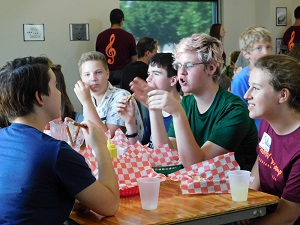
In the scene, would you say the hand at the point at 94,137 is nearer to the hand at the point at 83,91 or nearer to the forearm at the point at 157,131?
the forearm at the point at 157,131

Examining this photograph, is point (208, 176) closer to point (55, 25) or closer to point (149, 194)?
point (149, 194)

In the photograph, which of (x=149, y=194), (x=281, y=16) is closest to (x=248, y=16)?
(x=281, y=16)

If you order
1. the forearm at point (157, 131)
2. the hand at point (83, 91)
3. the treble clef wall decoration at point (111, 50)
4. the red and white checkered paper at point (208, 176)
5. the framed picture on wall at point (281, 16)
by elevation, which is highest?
the framed picture on wall at point (281, 16)

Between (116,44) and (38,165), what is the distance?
5.45 m

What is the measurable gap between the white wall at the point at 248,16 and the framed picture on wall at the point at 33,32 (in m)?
3.07

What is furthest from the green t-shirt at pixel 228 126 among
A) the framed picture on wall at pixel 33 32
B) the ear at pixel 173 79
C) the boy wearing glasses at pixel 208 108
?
the framed picture on wall at pixel 33 32

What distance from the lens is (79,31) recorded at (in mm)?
7336

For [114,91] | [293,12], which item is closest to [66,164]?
[114,91]

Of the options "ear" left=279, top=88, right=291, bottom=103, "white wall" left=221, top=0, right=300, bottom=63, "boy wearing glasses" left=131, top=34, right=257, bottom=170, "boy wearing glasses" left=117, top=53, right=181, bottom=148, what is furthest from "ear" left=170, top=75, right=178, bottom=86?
"white wall" left=221, top=0, right=300, bottom=63

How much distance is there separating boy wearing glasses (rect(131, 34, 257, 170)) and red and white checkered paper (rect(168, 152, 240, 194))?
245mm

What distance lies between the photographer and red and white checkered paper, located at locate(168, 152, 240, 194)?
6.94 feet

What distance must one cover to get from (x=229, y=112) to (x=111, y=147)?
63cm

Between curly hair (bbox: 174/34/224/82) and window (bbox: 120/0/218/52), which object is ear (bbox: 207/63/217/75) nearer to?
curly hair (bbox: 174/34/224/82)

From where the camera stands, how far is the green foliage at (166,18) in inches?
320
